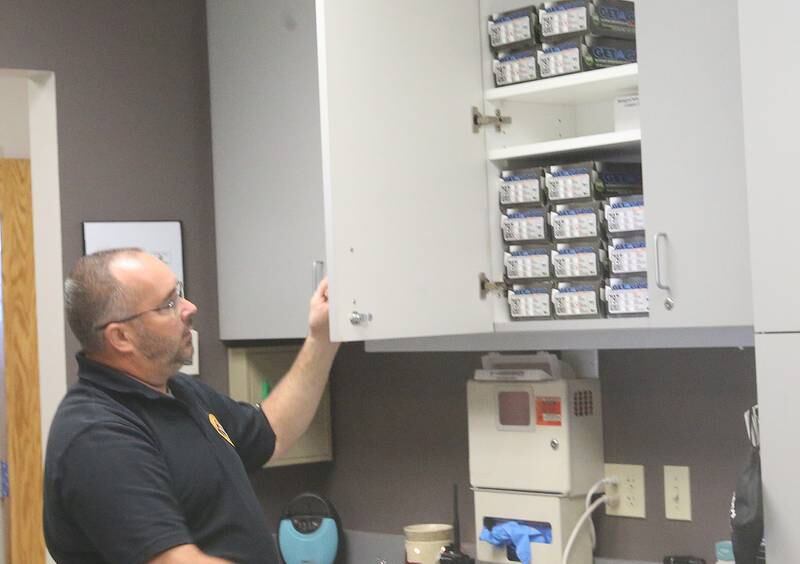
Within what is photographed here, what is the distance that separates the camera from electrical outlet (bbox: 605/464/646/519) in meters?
2.87

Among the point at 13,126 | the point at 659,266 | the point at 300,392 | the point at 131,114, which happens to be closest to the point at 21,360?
the point at 13,126

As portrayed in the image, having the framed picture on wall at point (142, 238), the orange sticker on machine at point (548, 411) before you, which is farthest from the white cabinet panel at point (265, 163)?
the orange sticker on machine at point (548, 411)

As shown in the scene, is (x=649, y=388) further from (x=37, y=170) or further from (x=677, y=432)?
(x=37, y=170)

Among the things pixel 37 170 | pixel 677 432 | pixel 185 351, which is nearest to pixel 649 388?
pixel 677 432

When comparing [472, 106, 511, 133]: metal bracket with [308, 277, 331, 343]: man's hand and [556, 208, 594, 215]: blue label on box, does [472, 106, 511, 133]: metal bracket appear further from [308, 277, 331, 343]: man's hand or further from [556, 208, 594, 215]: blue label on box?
[308, 277, 331, 343]: man's hand

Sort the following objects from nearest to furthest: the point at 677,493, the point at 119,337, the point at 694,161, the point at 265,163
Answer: the point at 119,337 < the point at 694,161 < the point at 677,493 < the point at 265,163

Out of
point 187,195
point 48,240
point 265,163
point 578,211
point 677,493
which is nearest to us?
point 578,211

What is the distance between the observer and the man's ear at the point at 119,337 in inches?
88.4

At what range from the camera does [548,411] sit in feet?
9.43

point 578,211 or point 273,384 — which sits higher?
point 578,211

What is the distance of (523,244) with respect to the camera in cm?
277

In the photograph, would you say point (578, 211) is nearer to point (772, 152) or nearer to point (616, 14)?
point (616, 14)

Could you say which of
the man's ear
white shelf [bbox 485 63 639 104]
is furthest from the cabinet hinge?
the man's ear

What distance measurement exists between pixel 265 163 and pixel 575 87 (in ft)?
2.95
